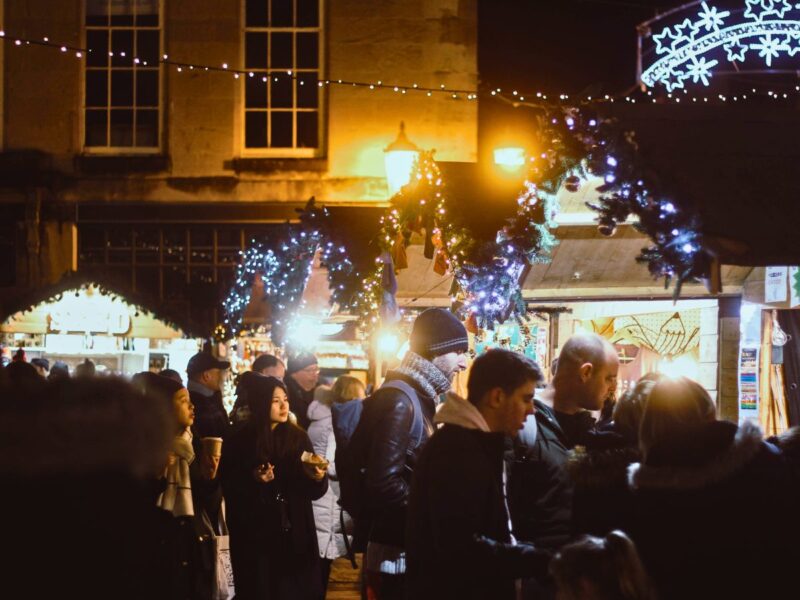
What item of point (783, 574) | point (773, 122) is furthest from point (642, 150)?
point (783, 574)

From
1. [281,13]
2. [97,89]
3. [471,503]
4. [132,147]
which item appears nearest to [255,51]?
[281,13]

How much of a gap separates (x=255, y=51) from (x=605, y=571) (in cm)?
1428

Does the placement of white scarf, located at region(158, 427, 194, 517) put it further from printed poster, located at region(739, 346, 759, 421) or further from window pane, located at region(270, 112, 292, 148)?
window pane, located at region(270, 112, 292, 148)

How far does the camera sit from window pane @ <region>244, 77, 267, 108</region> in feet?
54.9

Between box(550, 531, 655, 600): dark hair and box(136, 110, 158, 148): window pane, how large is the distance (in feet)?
46.9

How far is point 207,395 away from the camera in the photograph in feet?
31.2

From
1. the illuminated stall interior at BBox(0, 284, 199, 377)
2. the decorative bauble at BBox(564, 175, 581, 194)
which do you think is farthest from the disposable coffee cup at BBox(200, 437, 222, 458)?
the illuminated stall interior at BBox(0, 284, 199, 377)

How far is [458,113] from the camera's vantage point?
53.9 feet

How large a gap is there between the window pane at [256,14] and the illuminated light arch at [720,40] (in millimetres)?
7964

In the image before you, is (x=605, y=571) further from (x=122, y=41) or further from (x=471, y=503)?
(x=122, y=41)

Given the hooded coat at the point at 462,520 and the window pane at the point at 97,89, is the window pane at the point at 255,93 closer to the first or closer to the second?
the window pane at the point at 97,89

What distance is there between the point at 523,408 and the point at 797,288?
5.87 m

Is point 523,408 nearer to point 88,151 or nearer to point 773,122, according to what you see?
point 773,122

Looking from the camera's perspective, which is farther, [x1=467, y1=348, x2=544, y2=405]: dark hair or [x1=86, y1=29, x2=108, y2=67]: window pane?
[x1=86, y1=29, x2=108, y2=67]: window pane
